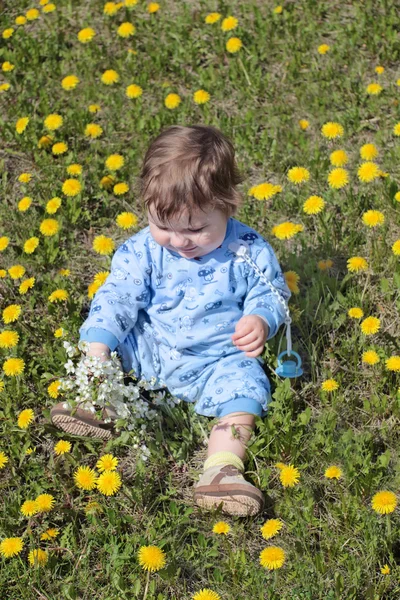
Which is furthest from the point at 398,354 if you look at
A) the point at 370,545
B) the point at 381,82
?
the point at 381,82

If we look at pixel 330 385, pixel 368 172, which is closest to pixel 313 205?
pixel 368 172

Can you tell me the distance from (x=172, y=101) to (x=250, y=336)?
203 cm

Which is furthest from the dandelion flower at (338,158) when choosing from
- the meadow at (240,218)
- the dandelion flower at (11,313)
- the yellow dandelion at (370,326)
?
the dandelion flower at (11,313)

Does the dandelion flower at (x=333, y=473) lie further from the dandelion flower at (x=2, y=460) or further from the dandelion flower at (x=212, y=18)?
the dandelion flower at (x=212, y=18)

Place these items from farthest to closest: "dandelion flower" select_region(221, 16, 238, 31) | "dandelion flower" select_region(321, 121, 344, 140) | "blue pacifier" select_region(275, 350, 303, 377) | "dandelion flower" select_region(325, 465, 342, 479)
Answer: "dandelion flower" select_region(221, 16, 238, 31) → "dandelion flower" select_region(321, 121, 344, 140) → "blue pacifier" select_region(275, 350, 303, 377) → "dandelion flower" select_region(325, 465, 342, 479)

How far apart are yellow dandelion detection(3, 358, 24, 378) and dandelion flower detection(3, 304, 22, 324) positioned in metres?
0.24

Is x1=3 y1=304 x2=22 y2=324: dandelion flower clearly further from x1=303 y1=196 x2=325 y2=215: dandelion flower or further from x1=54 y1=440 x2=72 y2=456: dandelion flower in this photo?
x1=303 y1=196 x2=325 y2=215: dandelion flower

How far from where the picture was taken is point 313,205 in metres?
3.67

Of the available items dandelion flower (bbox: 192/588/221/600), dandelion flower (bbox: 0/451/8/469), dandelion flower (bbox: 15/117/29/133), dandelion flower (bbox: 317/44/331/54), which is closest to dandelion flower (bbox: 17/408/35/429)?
dandelion flower (bbox: 0/451/8/469)

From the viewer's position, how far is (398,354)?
3252 millimetres

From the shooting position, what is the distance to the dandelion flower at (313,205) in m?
3.66

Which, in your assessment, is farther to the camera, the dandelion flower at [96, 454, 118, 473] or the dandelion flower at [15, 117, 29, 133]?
the dandelion flower at [15, 117, 29, 133]

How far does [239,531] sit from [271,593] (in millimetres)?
291

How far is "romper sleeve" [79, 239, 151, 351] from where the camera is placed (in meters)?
3.07
